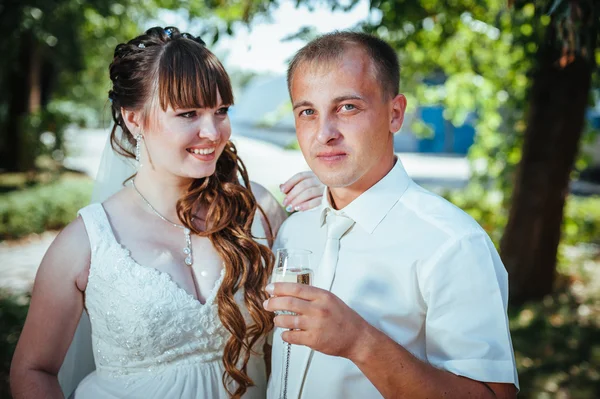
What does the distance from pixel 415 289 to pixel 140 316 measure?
1230 mm

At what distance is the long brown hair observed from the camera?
2.44m

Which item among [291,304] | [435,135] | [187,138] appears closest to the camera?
[291,304]

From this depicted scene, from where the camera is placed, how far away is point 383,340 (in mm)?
1693

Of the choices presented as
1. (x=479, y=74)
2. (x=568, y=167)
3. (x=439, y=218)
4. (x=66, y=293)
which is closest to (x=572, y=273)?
(x=568, y=167)

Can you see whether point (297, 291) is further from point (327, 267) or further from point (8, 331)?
point (8, 331)

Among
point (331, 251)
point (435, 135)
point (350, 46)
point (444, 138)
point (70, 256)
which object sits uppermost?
point (350, 46)

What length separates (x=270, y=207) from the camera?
297cm

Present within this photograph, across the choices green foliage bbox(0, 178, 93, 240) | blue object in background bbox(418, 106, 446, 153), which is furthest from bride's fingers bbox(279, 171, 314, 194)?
blue object in background bbox(418, 106, 446, 153)

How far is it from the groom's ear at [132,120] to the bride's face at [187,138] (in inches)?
3.8

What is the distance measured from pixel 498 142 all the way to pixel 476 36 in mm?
2588

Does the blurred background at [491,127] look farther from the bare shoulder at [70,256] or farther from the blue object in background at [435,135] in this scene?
the blue object in background at [435,135]

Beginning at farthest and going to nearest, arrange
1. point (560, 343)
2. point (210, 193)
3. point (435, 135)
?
point (435, 135) < point (560, 343) < point (210, 193)

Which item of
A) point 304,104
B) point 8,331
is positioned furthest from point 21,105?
point 304,104

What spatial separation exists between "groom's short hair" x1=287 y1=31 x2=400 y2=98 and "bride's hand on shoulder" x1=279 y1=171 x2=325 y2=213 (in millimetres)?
677
